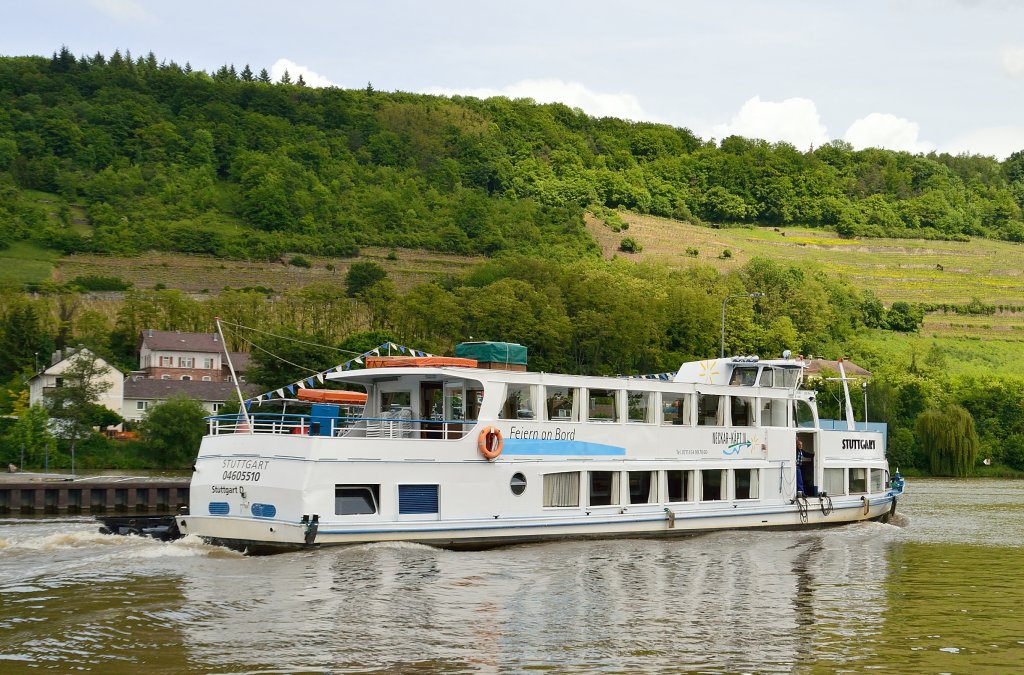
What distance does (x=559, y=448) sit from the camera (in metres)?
32.3

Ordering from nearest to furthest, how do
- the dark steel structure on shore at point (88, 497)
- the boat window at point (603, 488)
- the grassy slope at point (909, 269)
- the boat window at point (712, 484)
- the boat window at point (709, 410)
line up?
the boat window at point (603, 488)
the boat window at point (712, 484)
the boat window at point (709, 410)
the dark steel structure on shore at point (88, 497)
the grassy slope at point (909, 269)

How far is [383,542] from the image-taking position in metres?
28.8

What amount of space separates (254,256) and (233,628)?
132m

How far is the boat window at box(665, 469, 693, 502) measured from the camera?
34969mm

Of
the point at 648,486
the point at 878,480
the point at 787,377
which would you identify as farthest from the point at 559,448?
the point at 878,480

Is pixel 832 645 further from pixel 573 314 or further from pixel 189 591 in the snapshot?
pixel 573 314

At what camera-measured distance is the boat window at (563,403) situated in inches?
1277

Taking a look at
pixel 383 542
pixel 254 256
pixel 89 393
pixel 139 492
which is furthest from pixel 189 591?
pixel 254 256

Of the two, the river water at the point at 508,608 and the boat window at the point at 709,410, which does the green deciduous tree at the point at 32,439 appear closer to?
the river water at the point at 508,608

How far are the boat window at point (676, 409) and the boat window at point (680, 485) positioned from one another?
1.48 metres

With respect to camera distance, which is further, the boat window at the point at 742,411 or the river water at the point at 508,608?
the boat window at the point at 742,411

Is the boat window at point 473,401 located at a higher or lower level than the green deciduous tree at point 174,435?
higher

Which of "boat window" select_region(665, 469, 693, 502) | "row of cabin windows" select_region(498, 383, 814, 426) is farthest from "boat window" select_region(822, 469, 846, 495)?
"boat window" select_region(665, 469, 693, 502)

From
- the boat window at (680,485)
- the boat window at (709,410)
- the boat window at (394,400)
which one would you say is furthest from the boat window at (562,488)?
the boat window at (709,410)
